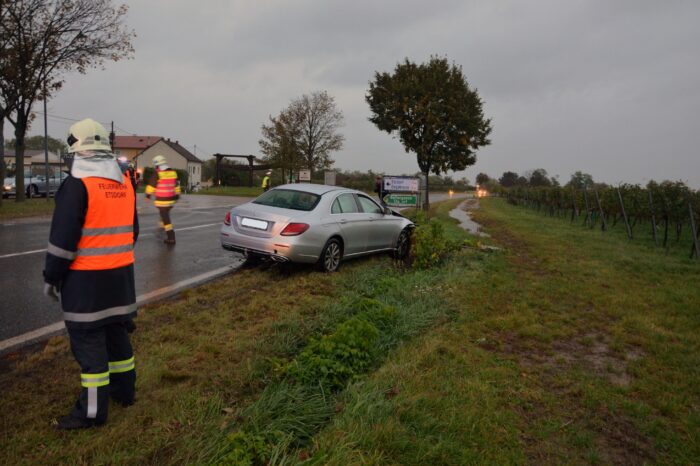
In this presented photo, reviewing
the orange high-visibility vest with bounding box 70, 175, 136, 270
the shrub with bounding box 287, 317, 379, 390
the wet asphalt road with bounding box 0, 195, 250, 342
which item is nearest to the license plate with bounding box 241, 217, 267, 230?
the wet asphalt road with bounding box 0, 195, 250, 342

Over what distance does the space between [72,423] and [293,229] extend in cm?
472

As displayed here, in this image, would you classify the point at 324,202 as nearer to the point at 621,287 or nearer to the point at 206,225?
the point at 621,287

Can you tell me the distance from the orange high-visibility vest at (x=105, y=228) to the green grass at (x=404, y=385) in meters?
0.99

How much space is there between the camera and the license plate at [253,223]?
7672mm

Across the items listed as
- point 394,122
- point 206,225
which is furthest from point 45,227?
point 394,122

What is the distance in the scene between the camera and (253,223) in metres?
7.76

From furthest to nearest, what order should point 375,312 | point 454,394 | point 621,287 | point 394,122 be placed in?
point 394,122
point 621,287
point 375,312
point 454,394

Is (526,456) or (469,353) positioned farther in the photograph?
(469,353)

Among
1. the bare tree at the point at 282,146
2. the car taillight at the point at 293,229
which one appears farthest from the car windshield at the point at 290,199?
the bare tree at the point at 282,146

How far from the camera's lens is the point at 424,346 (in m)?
4.57

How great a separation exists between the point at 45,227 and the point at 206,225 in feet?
13.5

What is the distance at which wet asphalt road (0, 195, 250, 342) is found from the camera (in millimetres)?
5391

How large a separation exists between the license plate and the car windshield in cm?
53

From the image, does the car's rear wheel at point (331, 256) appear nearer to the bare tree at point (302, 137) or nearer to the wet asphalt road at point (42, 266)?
the wet asphalt road at point (42, 266)
